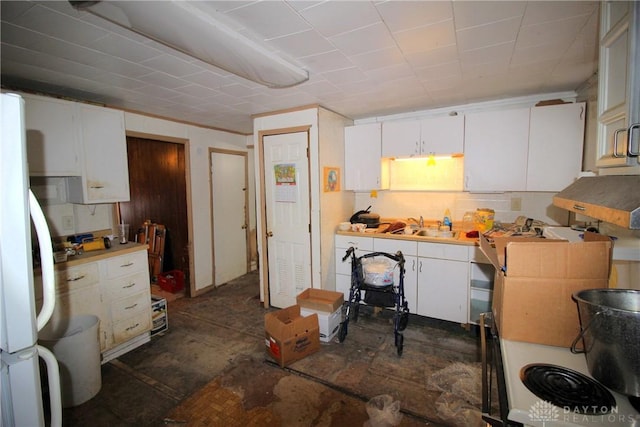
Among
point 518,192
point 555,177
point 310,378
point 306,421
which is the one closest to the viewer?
point 306,421

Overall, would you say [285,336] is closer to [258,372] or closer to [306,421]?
[258,372]

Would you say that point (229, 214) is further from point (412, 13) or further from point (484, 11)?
point (484, 11)

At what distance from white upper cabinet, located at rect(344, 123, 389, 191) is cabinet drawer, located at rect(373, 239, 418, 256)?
76 cm

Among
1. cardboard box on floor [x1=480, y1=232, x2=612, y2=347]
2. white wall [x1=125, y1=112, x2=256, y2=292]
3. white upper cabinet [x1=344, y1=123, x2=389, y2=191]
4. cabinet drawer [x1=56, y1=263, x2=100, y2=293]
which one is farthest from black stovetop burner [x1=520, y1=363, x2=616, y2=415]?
white wall [x1=125, y1=112, x2=256, y2=292]

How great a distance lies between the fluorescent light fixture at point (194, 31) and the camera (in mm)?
1272

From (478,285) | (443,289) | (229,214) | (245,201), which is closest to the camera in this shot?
(478,285)

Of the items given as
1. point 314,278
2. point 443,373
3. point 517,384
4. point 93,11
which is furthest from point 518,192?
point 93,11

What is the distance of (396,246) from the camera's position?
129 inches

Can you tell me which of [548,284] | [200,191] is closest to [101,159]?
[200,191]

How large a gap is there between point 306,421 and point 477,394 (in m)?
1.24

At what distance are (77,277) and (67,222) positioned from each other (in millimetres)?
784

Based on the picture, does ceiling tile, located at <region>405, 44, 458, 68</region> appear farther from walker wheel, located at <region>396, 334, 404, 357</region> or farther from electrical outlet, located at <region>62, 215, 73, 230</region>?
Result: electrical outlet, located at <region>62, 215, 73, 230</region>

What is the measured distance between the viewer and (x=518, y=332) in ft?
4.28

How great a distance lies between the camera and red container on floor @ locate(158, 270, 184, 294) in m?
4.23
